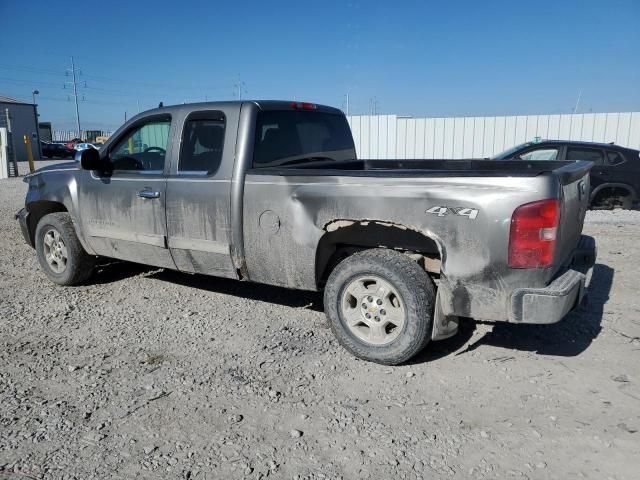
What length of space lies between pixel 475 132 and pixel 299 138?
12873mm

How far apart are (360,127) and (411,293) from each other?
15519 millimetres

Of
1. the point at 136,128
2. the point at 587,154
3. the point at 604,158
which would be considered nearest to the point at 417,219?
the point at 136,128

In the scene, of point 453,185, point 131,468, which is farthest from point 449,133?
point 131,468

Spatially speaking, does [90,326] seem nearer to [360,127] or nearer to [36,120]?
[360,127]

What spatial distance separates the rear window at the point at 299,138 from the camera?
4469 millimetres

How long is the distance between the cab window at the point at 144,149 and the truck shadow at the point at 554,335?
319cm

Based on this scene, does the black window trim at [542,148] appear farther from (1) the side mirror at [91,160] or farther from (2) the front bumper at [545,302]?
(1) the side mirror at [91,160]

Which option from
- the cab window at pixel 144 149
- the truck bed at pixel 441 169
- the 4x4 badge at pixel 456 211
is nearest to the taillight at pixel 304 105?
the truck bed at pixel 441 169

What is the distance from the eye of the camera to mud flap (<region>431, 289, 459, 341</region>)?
11.7 feet

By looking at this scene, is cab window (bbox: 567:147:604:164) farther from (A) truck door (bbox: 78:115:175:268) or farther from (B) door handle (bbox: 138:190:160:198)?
(B) door handle (bbox: 138:190:160:198)

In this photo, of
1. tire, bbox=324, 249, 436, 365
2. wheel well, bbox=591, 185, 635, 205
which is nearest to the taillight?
tire, bbox=324, 249, 436, 365

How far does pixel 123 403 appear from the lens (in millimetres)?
3336

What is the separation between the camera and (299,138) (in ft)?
15.9

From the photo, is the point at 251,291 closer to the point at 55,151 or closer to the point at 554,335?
the point at 554,335
